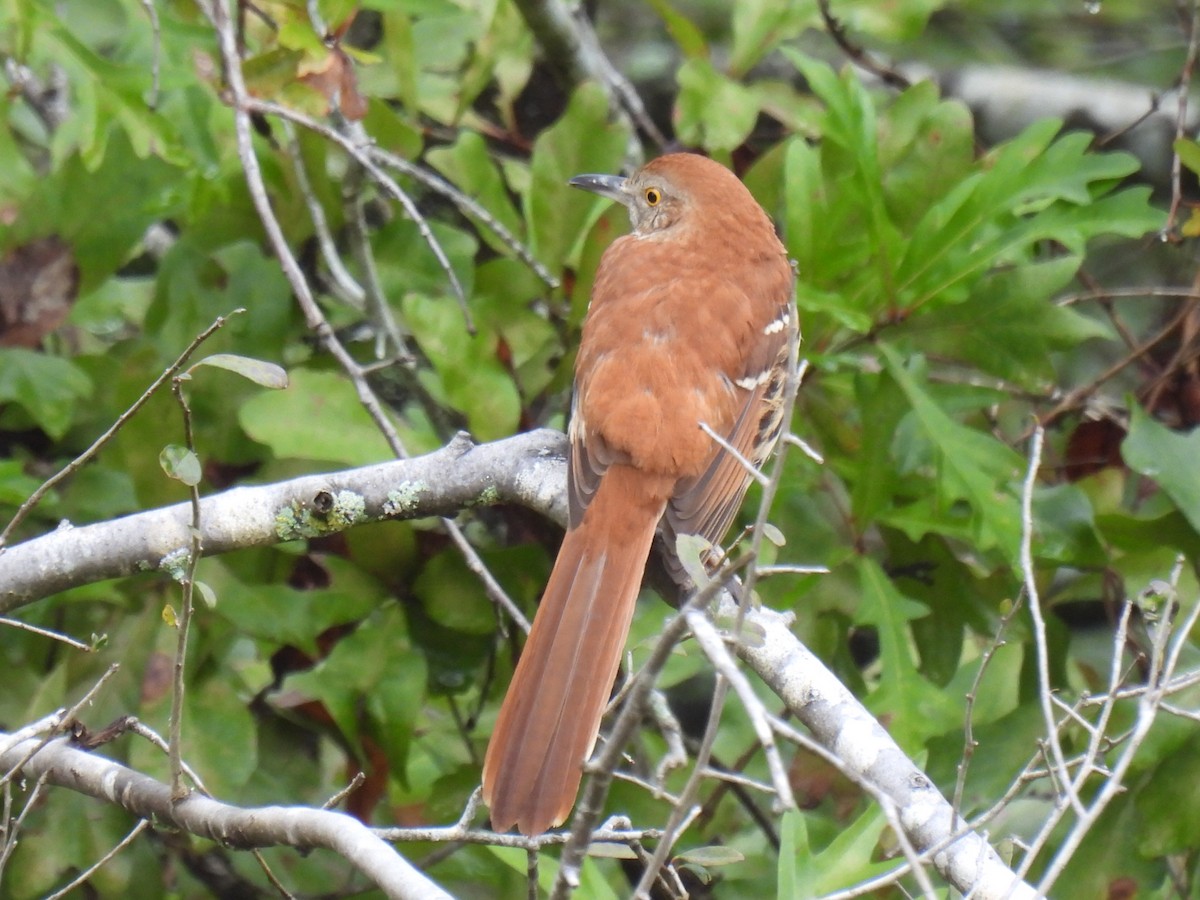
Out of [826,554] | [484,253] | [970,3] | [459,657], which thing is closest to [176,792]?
[459,657]

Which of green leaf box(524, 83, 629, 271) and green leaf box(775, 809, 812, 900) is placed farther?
green leaf box(524, 83, 629, 271)

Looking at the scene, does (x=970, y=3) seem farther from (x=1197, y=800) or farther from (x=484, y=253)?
(x=1197, y=800)

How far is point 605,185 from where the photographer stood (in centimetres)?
378

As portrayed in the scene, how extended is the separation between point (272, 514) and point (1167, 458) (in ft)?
6.31

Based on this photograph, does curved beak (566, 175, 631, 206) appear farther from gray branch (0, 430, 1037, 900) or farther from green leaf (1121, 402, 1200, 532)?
green leaf (1121, 402, 1200, 532)

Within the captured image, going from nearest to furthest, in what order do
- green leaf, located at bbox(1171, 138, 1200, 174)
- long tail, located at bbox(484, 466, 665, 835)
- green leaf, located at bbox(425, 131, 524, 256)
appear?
long tail, located at bbox(484, 466, 665, 835)
green leaf, located at bbox(1171, 138, 1200, 174)
green leaf, located at bbox(425, 131, 524, 256)

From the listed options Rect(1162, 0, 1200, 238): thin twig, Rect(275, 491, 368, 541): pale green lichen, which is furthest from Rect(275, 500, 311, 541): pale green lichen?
Rect(1162, 0, 1200, 238): thin twig

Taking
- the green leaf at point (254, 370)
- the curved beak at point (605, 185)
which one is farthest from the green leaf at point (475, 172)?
the green leaf at point (254, 370)

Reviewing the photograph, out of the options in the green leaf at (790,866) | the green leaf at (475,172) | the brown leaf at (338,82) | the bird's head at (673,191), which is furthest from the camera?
the bird's head at (673,191)

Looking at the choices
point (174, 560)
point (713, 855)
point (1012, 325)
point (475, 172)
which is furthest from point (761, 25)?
point (713, 855)

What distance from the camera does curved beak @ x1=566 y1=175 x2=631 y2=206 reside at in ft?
12.1

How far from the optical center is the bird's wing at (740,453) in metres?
3.02

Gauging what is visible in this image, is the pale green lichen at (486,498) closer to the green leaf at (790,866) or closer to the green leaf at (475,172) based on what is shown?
the green leaf at (475,172)

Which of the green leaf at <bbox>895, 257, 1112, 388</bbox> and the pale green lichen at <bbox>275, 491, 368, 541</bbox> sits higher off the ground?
the green leaf at <bbox>895, 257, 1112, 388</bbox>
